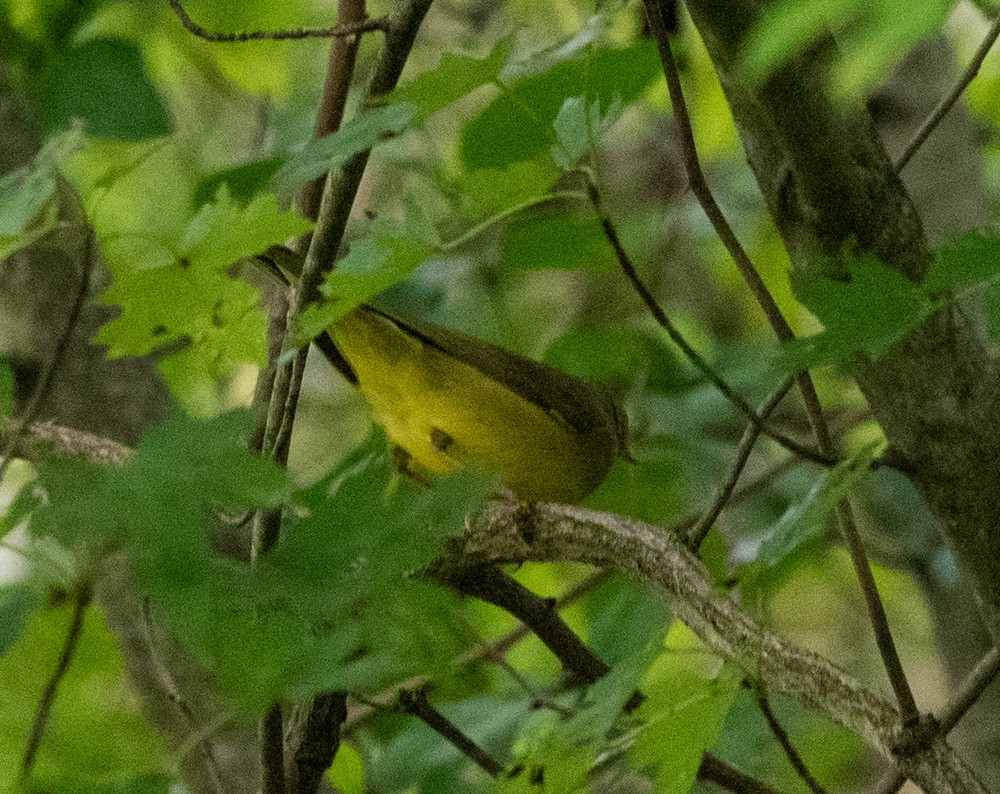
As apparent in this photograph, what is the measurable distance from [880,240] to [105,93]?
123 centimetres

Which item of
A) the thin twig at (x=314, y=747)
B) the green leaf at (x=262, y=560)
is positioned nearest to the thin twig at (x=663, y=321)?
the green leaf at (x=262, y=560)

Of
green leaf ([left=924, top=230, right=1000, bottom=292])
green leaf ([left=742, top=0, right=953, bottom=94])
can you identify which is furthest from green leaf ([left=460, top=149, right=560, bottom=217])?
green leaf ([left=742, top=0, right=953, bottom=94])

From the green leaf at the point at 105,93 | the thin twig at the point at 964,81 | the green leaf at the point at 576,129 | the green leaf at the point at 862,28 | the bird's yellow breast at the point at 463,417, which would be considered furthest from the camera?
the bird's yellow breast at the point at 463,417

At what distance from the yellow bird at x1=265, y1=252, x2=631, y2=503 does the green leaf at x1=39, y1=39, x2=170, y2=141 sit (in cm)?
49

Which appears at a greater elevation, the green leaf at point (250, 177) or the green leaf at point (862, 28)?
the green leaf at point (250, 177)

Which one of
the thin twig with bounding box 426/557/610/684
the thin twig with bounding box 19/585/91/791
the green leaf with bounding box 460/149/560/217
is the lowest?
the thin twig with bounding box 426/557/610/684

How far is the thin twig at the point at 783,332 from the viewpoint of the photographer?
128cm

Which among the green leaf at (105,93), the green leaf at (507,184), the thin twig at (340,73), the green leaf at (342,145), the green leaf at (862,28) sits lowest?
the green leaf at (507,184)

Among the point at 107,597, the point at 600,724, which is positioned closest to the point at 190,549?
the point at 600,724

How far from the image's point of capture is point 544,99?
49.5 inches

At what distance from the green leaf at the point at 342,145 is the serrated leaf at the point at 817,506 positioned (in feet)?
1.57

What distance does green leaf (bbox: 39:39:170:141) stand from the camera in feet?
6.30

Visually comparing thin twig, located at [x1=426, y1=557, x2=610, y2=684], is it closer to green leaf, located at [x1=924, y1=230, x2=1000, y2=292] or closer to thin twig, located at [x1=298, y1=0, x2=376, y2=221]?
thin twig, located at [x1=298, y1=0, x2=376, y2=221]

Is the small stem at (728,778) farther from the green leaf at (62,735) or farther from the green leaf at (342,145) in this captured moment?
the green leaf at (342,145)
